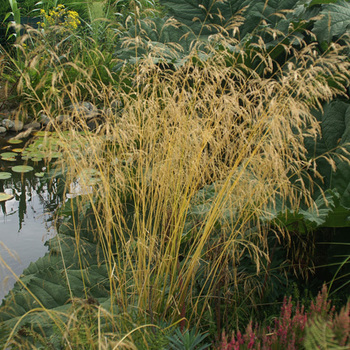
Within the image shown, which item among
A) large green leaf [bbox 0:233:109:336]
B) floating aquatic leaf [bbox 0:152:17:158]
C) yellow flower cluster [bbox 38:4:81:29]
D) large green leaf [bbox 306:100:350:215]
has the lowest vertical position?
floating aquatic leaf [bbox 0:152:17:158]

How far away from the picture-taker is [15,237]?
9.04 feet

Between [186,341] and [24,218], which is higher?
[186,341]

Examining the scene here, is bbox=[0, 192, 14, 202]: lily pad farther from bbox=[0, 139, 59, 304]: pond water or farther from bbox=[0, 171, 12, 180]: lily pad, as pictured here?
bbox=[0, 171, 12, 180]: lily pad

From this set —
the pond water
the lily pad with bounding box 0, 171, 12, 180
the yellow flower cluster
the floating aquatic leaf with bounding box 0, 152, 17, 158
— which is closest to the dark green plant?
the pond water

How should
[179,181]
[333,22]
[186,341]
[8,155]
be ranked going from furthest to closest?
[8,155] < [333,22] < [179,181] < [186,341]

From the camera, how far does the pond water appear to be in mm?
2505

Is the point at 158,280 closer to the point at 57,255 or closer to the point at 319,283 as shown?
the point at 57,255

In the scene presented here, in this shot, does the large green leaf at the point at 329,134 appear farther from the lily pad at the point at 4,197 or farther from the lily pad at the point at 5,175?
the lily pad at the point at 5,175

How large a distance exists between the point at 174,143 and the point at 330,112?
93 cm

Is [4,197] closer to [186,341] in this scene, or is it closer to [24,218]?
[24,218]

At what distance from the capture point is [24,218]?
9.89ft

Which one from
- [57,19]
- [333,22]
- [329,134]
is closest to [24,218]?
[329,134]

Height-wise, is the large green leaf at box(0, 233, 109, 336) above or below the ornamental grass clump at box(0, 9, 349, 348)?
below

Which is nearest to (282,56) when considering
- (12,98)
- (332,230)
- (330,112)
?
(330,112)
